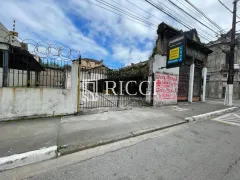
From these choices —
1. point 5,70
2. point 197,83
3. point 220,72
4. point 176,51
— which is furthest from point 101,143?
point 220,72

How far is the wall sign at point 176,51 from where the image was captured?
7.11 meters

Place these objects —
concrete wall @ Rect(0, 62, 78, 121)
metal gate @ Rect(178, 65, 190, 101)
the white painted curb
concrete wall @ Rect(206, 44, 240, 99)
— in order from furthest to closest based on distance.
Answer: concrete wall @ Rect(206, 44, 240, 99), metal gate @ Rect(178, 65, 190, 101), concrete wall @ Rect(0, 62, 78, 121), the white painted curb

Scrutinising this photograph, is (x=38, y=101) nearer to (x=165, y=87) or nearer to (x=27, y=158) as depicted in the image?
(x=27, y=158)

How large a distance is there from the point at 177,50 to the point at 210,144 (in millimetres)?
5725

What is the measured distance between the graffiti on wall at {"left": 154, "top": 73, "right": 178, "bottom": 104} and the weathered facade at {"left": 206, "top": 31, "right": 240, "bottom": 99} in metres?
14.4

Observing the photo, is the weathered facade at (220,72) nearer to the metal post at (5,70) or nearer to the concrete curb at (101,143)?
the concrete curb at (101,143)

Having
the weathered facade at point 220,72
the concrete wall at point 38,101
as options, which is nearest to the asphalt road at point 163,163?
the concrete wall at point 38,101

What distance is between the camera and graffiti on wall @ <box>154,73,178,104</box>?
8.53 m

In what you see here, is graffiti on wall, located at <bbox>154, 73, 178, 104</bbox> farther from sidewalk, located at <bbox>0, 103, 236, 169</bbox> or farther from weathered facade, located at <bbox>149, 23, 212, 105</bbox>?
sidewalk, located at <bbox>0, 103, 236, 169</bbox>

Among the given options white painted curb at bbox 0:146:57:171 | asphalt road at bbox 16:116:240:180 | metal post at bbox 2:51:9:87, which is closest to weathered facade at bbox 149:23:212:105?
asphalt road at bbox 16:116:240:180

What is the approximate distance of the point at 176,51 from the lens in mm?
7539

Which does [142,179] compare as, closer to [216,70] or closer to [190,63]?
[190,63]

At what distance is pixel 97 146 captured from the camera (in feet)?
10.2

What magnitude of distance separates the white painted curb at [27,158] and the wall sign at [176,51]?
7420mm
